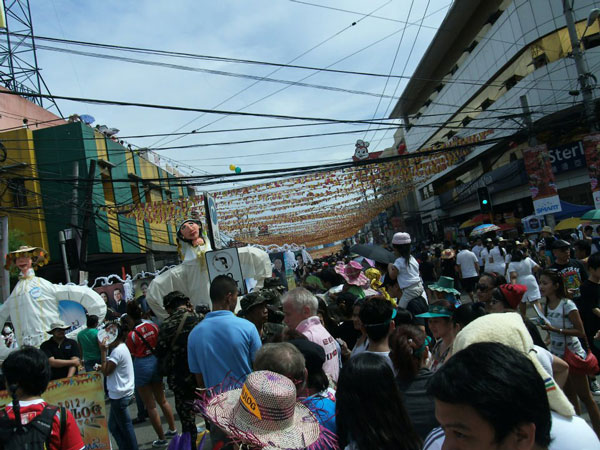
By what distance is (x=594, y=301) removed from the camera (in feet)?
16.2

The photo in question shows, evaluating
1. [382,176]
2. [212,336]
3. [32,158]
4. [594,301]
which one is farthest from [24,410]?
[32,158]

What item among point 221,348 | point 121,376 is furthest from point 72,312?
point 221,348

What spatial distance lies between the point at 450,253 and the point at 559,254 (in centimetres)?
724

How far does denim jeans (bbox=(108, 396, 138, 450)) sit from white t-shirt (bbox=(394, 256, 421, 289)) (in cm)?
382

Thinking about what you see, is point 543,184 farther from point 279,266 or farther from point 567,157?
point 279,266

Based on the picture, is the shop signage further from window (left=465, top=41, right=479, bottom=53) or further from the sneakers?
the sneakers

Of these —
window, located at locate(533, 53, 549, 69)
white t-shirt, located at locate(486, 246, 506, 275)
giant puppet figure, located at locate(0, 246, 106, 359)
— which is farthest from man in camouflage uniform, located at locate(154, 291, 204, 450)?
window, located at locate(533, 53, 549, 69)

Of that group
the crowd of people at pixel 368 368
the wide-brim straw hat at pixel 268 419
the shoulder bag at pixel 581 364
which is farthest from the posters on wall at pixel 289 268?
the wide-brim straw hat at pixel 268 419

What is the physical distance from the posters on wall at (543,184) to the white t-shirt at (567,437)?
14902 mm

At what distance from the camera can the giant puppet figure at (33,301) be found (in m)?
7.55

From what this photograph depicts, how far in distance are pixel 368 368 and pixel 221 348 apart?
69.5 inches

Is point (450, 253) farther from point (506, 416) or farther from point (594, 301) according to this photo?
point (506, 416)

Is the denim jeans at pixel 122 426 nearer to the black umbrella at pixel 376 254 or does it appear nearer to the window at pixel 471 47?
the black umbrella at pixel 376 254

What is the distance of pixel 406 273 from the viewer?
6.53 meters
